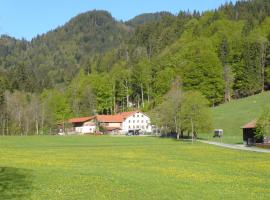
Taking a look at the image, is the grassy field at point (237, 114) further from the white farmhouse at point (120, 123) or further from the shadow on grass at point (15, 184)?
the shadow on grass at point (15, 184)

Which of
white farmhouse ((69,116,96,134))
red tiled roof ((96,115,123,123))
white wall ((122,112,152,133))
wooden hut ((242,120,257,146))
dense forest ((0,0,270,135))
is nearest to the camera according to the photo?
wooden hut ((242,120,257,146))

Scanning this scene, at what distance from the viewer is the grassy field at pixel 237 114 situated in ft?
361

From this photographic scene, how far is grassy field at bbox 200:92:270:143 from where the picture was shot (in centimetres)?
11000

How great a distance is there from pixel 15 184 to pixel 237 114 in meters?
102

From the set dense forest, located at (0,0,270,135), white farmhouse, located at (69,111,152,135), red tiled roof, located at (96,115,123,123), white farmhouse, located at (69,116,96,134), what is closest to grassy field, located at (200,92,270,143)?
dense forest, located at (0,0,270,135)

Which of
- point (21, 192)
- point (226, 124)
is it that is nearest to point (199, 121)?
point (226, 124)

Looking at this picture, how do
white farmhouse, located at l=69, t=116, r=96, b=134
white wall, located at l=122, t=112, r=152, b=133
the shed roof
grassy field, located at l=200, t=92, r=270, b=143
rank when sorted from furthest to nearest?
white farmhouse, located at l=69, t=116, r=96, b=134, the shed roof, white wall, located at l=122, t=112, r=152, b=133, grassy field, located at l=200, t=92, r=270, b=143

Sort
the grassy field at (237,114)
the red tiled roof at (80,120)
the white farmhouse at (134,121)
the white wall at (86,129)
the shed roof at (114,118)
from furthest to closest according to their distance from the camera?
the red tiled roof at (80,120) → the white wall at (86,129) → the shed roof at (114,118) → the white farmhouse at (134,121) → the grassy field at (237,114)

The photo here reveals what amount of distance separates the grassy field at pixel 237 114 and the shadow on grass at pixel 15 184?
248ft

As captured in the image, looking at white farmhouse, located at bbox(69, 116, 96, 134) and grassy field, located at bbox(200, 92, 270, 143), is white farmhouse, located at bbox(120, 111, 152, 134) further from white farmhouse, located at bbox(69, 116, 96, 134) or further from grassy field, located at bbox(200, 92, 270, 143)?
grassy field, located at bbox(200, 92, 270, 143)

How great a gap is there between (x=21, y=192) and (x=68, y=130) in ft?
503

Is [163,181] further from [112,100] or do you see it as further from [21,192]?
[112,100]

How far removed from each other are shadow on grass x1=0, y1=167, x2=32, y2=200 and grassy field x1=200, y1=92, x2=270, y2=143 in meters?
75.7

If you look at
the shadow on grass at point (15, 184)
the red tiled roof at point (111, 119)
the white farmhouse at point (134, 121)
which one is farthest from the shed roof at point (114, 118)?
the shadow on grass at point (15, 184)
